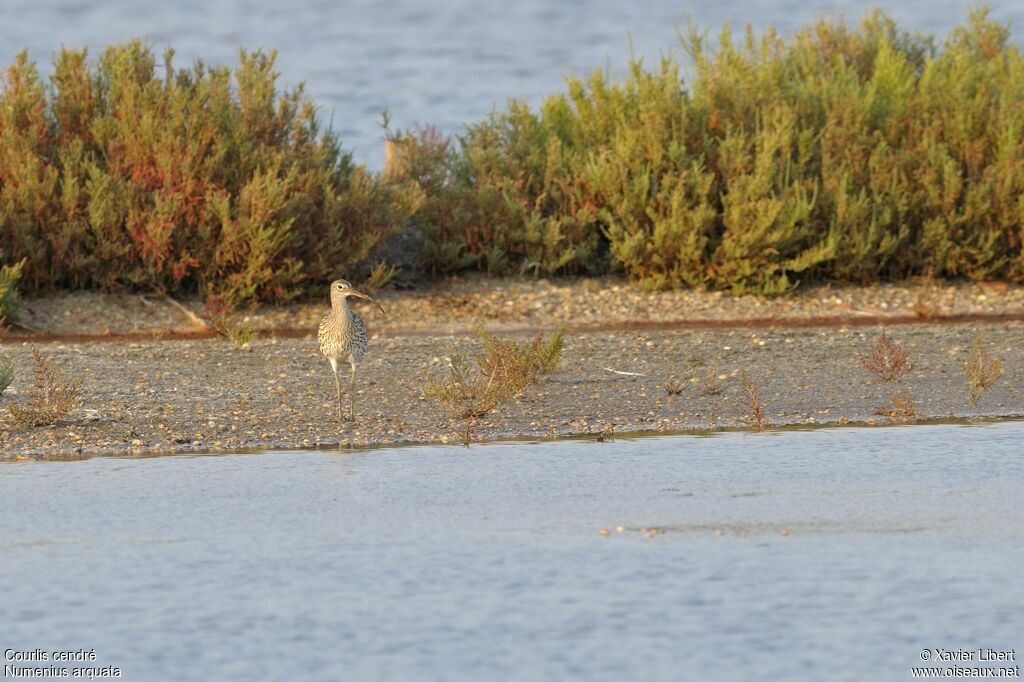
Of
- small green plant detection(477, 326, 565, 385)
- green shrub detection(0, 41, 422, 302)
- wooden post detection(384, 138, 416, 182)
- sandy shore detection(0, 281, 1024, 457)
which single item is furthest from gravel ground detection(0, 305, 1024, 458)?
wooden post detection(384, 138, 416, 182)

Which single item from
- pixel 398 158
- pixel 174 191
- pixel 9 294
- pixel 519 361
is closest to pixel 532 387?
pixel 519 361

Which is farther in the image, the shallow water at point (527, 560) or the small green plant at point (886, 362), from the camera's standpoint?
the small green plant at point (886, 362)

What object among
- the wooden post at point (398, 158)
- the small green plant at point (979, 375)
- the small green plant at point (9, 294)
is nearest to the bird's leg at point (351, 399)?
the small green plant at point (9, 294)

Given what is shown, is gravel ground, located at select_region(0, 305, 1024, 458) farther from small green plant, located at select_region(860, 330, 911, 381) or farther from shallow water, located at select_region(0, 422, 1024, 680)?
shallow water, located at select_region(0, 422, 1024, 680)

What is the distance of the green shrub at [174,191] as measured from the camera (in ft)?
46.6

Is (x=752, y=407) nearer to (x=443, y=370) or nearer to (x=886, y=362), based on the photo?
(x=886, y=362)

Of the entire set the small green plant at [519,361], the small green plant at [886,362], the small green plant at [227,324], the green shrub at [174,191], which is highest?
the green shrub at [174,191]

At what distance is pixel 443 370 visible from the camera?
12.4 meters

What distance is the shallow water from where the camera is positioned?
258 inches

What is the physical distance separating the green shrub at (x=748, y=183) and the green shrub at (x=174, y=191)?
0.92m

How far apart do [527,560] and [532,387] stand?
13.7 ft

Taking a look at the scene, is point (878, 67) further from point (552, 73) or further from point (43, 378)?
point (552, 73)

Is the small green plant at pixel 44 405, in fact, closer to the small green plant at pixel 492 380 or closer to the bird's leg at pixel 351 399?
the bird's leg at pixel 351 399

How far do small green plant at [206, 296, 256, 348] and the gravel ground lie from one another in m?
0.11
